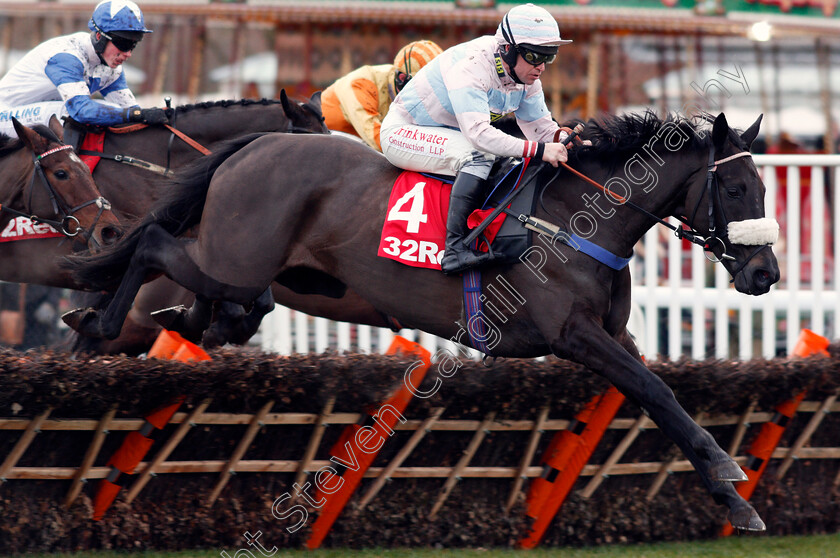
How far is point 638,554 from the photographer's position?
14.9ft

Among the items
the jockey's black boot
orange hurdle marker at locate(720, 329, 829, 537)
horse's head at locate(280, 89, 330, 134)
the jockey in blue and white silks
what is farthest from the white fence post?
the jockey's black boot

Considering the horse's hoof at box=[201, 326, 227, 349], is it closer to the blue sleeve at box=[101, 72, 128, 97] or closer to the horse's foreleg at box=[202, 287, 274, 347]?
the horse's foreleg at box=[202, 287, 274, 347]

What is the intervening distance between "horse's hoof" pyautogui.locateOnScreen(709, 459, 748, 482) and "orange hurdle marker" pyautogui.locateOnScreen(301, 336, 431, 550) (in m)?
1.33

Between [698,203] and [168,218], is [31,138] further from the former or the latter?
[698,203]

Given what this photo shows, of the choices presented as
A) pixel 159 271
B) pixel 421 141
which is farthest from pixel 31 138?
pixel 421 141

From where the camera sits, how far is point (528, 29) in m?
4.29

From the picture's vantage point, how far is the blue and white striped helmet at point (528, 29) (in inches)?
168

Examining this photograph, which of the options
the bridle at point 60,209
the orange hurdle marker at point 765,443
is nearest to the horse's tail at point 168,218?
the bridle at point 60,209

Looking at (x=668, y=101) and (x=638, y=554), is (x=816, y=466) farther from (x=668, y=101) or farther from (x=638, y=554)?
(x=668, y=101)

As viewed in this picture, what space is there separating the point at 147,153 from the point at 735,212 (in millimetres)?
3443

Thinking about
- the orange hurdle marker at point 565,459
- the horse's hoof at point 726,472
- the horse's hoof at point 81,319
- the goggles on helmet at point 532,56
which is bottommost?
the orange hurdle marker at point 565,459

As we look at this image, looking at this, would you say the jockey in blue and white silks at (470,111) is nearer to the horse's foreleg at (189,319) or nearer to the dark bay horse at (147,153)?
the horse's foreleg at (189,319)

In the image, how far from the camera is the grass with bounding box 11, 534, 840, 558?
4184 millimetres

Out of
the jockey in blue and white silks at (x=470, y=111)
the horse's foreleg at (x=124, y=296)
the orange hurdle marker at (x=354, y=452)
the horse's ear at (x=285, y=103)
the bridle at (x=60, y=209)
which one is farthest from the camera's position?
the horse's ear at (x=285, y=103)
